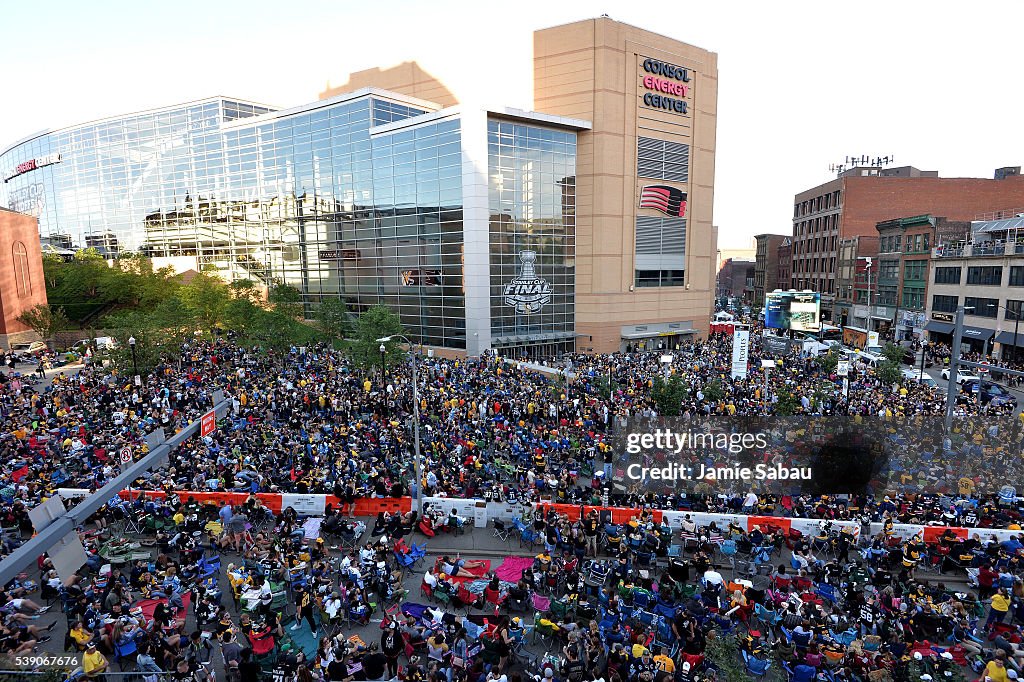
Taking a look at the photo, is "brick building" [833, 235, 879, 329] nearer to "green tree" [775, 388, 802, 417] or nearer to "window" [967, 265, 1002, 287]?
"window" [967, 265, 1002, 287]

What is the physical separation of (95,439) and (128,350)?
1220 cm

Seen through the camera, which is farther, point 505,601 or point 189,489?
point 189,489

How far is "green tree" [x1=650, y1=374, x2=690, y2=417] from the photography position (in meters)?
A: 26.6

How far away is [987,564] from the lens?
13625 mm

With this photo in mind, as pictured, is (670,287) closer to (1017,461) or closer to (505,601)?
(1017,461)

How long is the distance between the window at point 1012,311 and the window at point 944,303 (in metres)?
6.48

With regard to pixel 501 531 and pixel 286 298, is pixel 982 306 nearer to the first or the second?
pixel 501 531

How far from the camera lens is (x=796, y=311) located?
60781 millimetres

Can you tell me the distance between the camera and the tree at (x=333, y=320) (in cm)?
4409

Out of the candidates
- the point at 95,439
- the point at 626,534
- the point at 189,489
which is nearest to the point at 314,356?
the point at 95,439

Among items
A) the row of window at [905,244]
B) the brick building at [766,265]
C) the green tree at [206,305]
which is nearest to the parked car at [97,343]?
the green tree at [206,305]

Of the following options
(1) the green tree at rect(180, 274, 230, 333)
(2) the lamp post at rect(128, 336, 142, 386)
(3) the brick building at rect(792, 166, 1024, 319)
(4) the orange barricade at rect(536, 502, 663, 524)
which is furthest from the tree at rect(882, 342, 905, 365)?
(1) the green tree at rect(180, 274, 230, 333)

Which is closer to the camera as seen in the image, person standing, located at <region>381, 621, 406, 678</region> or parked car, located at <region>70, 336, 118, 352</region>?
person standing, located at <region>381, 621, 406, 678</region>

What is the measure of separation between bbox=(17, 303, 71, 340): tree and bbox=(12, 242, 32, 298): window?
3170 mm
